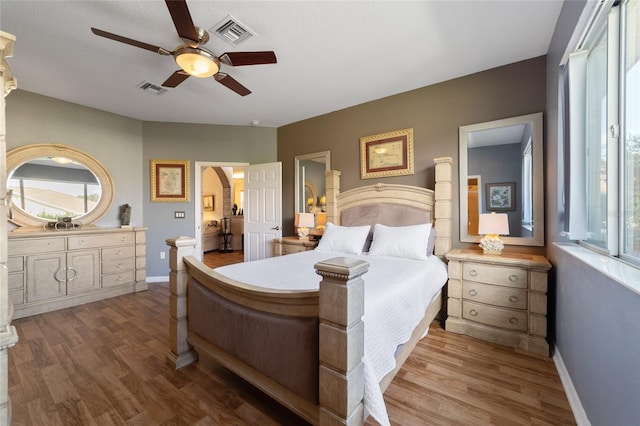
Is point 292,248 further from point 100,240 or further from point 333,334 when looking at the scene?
point 333,334

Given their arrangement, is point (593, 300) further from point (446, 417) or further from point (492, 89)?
point (492, 89)

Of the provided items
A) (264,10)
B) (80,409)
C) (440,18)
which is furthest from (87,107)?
(440,18)

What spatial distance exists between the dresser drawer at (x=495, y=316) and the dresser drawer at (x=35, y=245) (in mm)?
4636

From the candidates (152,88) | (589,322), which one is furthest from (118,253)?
(589,322)

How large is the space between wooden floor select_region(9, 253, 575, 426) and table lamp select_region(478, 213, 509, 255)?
0.87 m

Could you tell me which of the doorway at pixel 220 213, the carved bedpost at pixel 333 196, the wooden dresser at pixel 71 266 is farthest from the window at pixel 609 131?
the doorway at pixel 220 213

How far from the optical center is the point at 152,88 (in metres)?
3.26

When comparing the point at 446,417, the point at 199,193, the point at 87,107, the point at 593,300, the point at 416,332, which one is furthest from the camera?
the point at 199,193

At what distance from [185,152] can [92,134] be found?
4.09 ft

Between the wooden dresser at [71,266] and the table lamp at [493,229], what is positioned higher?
the table lamp at [493,229]

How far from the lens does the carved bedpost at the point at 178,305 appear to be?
6.39 feet

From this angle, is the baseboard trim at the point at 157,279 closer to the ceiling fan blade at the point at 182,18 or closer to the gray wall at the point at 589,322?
the ceiling fan blade at the point at 182,18

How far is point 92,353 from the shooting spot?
2.19 metres

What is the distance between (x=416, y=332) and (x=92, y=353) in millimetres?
2652
